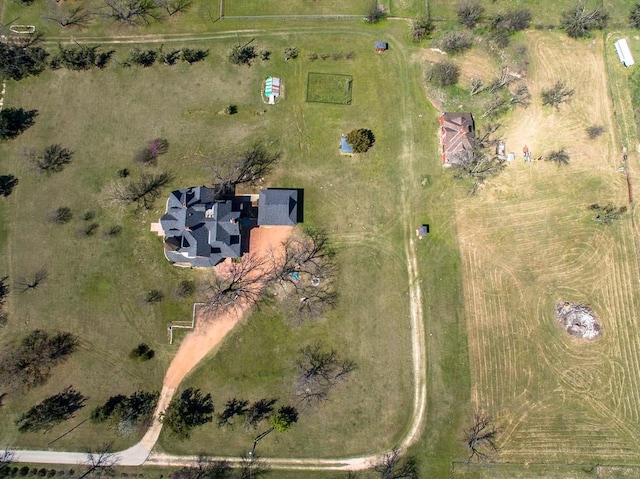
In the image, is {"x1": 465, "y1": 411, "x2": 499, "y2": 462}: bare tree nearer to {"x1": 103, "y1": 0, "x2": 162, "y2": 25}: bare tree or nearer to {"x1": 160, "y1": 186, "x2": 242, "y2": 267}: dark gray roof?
{"x1": 160, "y1": 186, "x2": 242, "y2": 267}: dark gray roof

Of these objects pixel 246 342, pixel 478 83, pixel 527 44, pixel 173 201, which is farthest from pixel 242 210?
pixel 527 44

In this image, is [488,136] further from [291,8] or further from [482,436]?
[482,436]

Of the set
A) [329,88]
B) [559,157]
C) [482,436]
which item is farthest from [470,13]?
[482,436]

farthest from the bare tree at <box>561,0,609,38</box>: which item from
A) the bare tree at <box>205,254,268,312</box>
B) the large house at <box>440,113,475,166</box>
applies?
the bare tree at <box>205,254,268,312</box>

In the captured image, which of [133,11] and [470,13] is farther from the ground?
[133,11]

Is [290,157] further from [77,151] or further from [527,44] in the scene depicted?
[527,44]
